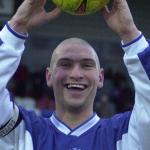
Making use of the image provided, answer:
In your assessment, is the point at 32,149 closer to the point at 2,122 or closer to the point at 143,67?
the point at 2,122

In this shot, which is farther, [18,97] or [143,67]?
[18,97]

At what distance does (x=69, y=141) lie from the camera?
150 inches

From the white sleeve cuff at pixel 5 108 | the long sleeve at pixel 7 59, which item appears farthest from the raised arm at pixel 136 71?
the white sleeve cuff at pixel 5 108

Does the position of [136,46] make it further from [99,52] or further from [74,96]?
[99,52]

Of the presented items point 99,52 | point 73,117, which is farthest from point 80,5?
point 99,52

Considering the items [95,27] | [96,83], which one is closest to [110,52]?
[95,27]

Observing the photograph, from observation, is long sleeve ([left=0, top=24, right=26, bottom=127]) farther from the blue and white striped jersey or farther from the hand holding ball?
the hand holding ball


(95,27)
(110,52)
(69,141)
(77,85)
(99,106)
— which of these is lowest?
(110,52)

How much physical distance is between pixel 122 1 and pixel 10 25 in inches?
27.4

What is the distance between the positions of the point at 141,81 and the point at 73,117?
0.59 metres

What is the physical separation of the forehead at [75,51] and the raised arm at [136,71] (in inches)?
10.9

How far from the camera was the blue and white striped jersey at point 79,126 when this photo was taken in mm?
3551

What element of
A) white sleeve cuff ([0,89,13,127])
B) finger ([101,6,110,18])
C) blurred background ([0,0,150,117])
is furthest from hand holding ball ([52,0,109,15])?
blurred background ([0,0,150,117])

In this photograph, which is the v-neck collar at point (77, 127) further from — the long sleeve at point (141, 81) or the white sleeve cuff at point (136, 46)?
the white sleeve cuff at point (136, 46)
